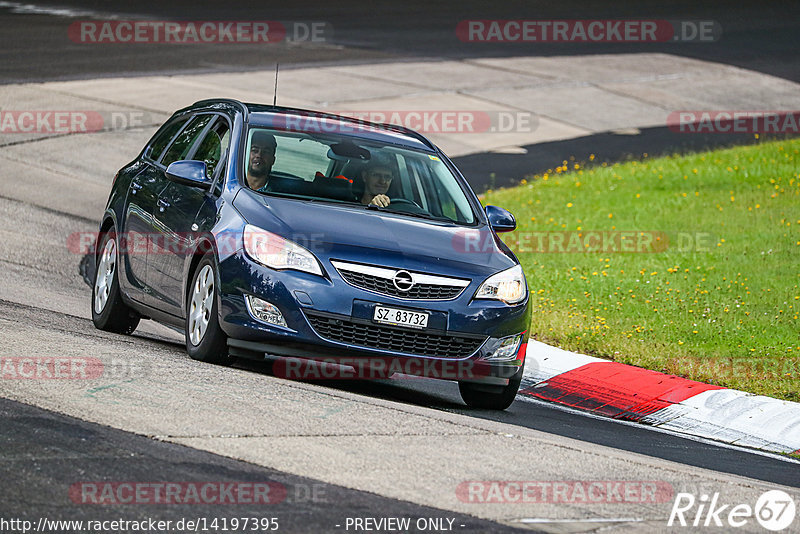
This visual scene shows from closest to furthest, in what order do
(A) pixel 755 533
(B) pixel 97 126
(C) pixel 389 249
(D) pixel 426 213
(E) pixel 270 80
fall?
(A) pixel 755 533
(C) pixel 389 249
(D) pixel 426 213
(B) pixel 97 126
(E) pixel 270 80

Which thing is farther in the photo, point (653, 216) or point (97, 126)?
point (97, 126)

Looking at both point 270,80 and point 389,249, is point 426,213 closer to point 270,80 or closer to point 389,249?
point 389,249

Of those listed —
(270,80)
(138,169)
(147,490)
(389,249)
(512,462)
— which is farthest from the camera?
(270,80)

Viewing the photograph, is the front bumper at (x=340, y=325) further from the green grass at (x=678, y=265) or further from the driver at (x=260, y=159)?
the green grass at (x=678, y=265)

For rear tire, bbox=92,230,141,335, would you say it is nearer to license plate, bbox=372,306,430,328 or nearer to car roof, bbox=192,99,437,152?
car roof, bbox=192,99,437,152

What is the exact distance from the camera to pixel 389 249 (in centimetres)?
804

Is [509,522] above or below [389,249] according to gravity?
below

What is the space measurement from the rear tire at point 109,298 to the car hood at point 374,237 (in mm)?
1876

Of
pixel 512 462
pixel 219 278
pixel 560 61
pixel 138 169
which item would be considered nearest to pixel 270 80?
pixel 560 61

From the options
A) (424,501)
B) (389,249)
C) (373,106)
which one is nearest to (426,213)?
(389,249)

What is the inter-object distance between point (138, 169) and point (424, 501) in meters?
5.11

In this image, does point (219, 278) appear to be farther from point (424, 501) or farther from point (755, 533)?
point (755, 533)

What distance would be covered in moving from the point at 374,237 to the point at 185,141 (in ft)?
7.46

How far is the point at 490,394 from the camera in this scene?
8758 mm
